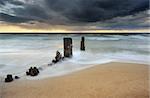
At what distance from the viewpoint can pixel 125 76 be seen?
124 inches

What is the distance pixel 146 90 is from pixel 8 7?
9.30ft

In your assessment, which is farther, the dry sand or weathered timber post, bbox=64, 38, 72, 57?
weathered timber post, bbox=64, 38, 72, 57

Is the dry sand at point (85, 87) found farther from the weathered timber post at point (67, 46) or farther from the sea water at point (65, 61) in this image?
the weathered timber post at point (67, 46)

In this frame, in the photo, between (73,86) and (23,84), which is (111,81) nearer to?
(73,86)

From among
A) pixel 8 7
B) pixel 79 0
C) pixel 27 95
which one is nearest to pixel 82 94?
pixel 27 95

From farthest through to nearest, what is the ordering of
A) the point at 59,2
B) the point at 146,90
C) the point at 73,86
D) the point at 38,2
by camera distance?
the point at 59,2
the point at 38,2
the point at 73,86
the point at 146,90

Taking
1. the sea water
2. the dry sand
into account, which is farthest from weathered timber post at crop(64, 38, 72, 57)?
the dry sand

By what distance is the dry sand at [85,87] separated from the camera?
2271 mm

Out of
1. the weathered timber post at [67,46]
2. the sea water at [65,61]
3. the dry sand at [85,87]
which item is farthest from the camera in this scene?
the weathered timber post at [67,46]

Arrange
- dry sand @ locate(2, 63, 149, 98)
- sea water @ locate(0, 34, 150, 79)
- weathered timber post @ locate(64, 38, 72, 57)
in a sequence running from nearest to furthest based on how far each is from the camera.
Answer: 1. dry sand @ locate(2, 63, 149, 98)
2. sea water @ locate(0, 34, 150, 79)
3. weathered timber post @ locate(64, 38, 72, 57)

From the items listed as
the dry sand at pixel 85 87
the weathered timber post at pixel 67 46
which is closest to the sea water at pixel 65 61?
the weathered timber post at pixel 67 46

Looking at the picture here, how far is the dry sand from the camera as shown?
227cm

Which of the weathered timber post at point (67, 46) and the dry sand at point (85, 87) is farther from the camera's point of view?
the weathered timber post at point (67, 46)

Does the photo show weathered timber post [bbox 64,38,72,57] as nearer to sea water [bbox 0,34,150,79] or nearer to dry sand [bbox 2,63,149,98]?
sea water [bbox 0,34,150,79]
